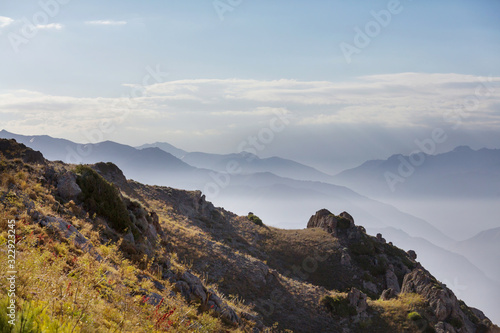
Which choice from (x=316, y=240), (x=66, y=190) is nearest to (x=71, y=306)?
(x=66, y=190)

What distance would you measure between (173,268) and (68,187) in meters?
7.64

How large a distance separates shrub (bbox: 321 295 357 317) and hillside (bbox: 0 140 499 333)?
0.37 ft

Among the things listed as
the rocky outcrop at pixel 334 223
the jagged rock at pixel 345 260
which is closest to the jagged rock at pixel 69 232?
the jagged rock at pixel 345 260

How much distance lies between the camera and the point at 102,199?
1980cm

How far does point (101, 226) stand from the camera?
16.8 metres

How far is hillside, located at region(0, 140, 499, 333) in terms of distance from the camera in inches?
329

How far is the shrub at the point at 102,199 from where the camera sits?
62.2 feet

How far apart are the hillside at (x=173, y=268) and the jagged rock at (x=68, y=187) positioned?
0.06m

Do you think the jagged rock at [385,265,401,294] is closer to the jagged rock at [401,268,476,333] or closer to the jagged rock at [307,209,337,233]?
the jagged rock at [307,209,337,233]

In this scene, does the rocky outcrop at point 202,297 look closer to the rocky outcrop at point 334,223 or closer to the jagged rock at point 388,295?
the jagged rock at point 388,295

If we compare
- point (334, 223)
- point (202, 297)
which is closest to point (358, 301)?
point (202, 297)

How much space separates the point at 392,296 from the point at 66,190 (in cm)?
3339

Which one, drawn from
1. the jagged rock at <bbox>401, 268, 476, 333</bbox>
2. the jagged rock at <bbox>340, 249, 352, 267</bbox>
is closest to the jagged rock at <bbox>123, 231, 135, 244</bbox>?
the jagged rock at <bbox>401, 268, 476, 333</bbox>

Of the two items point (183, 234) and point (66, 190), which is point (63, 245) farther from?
point (183, 234)
